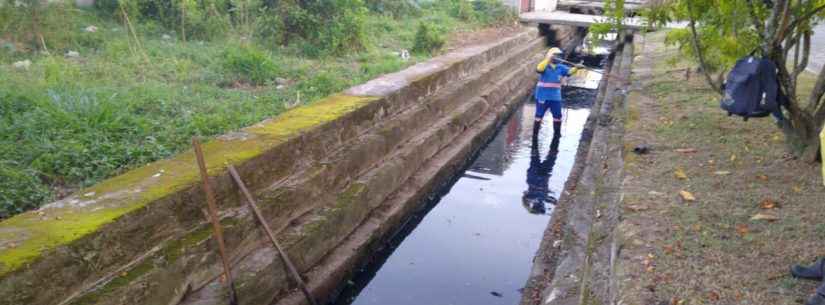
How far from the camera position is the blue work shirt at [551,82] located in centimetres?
966

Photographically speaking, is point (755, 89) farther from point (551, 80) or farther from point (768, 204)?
point (551, 80)

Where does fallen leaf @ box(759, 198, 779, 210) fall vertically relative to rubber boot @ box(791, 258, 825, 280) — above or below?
above

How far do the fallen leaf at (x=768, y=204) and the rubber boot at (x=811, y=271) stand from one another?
1.05m

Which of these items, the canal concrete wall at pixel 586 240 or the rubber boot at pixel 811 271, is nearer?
the rubber boot at pixel 811 271

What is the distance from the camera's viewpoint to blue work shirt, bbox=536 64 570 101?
9.66 meters

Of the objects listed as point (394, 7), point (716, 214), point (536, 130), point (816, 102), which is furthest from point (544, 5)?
point (716, 214)

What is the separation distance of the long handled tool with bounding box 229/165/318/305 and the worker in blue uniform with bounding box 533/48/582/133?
587 cm

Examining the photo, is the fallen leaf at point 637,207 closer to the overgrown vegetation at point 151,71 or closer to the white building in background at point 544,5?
the overgrown vegetation at point 151,71

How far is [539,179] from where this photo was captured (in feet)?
28.6

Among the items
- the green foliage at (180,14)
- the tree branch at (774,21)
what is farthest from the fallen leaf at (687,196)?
the green foliage at (180,14)

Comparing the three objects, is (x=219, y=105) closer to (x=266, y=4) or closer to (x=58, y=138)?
(x=58, y=138)

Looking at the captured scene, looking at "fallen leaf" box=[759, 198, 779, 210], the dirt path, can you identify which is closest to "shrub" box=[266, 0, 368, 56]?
the dirt path

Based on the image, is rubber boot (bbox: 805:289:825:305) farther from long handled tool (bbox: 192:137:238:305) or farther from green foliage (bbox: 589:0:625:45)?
green foliage (bbox: 589:0:625:45)

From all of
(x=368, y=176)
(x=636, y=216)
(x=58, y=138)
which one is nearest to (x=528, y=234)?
(x=368, y=176)
